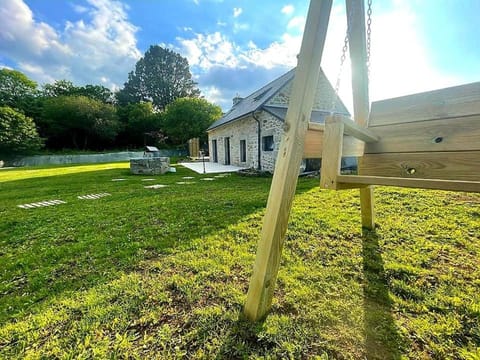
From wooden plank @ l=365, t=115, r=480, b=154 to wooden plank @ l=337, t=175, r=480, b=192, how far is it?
636mm

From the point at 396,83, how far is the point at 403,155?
1230 millimetres

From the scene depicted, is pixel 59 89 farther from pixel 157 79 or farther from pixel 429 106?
pixel 429 106

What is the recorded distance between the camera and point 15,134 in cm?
2062

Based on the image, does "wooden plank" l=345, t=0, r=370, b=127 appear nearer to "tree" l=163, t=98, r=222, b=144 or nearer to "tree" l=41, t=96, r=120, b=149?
"tree" l=163, t=98, r=222, b=144

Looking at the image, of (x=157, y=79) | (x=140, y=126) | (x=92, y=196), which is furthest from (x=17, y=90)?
(x=92, y=196)

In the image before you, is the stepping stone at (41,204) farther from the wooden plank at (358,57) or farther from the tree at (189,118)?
the tree at (189,118)

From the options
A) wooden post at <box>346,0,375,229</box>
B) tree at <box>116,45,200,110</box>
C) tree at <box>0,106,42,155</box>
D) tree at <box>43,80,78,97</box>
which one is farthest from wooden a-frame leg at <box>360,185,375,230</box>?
tree at <box>116,45,200,110</box>

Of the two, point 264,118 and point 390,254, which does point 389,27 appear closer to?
point 390,254

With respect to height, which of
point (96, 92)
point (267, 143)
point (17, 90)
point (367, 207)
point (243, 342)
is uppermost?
point (96, 92)

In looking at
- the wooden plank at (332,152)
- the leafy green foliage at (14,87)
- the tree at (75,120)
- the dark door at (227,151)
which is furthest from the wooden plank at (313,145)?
the leafy green foliage at (14,87)

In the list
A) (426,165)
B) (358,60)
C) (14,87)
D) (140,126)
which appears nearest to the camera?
(426,165)

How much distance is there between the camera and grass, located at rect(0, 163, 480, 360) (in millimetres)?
1267

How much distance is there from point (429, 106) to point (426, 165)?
46 cm

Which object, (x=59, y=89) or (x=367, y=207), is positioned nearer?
(x=367, y=207)
